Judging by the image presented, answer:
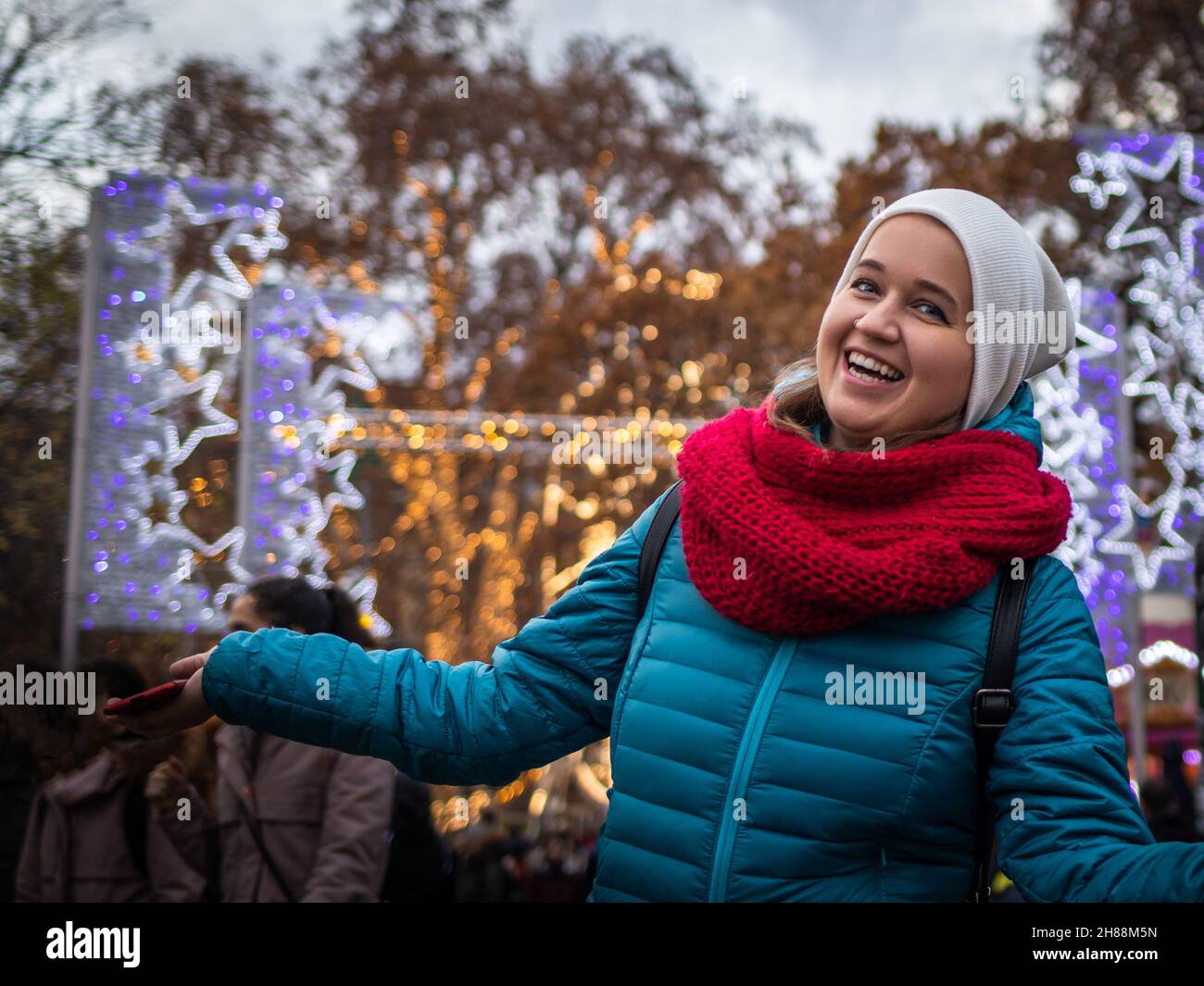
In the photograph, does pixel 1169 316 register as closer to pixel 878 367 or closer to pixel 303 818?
pixel 303 818

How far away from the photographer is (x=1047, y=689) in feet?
4.75

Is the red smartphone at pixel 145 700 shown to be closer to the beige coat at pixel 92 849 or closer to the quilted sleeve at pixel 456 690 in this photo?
the quilted sleeve at pixel 456 690

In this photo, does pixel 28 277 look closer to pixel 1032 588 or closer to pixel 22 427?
pixel 22 427

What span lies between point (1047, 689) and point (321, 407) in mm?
7332

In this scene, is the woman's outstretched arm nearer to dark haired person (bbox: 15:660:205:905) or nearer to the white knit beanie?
the white knit beanie

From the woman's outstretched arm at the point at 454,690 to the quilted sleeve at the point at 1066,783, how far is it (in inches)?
21.0

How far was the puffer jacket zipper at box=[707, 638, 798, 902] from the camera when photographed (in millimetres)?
1523

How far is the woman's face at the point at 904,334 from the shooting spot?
162 centimetres

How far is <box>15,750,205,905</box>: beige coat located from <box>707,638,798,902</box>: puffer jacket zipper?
237 cm

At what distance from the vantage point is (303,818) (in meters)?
3.25

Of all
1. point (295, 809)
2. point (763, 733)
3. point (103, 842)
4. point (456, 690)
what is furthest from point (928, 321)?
point (103, 842)

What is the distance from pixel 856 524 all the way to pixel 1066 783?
39cm

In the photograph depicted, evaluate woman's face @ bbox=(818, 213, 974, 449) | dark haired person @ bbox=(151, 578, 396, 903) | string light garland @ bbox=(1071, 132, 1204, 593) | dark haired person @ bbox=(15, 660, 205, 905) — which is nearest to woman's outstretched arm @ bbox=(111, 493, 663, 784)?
woman's face @ bbox=(818, 213, 974, 449)
